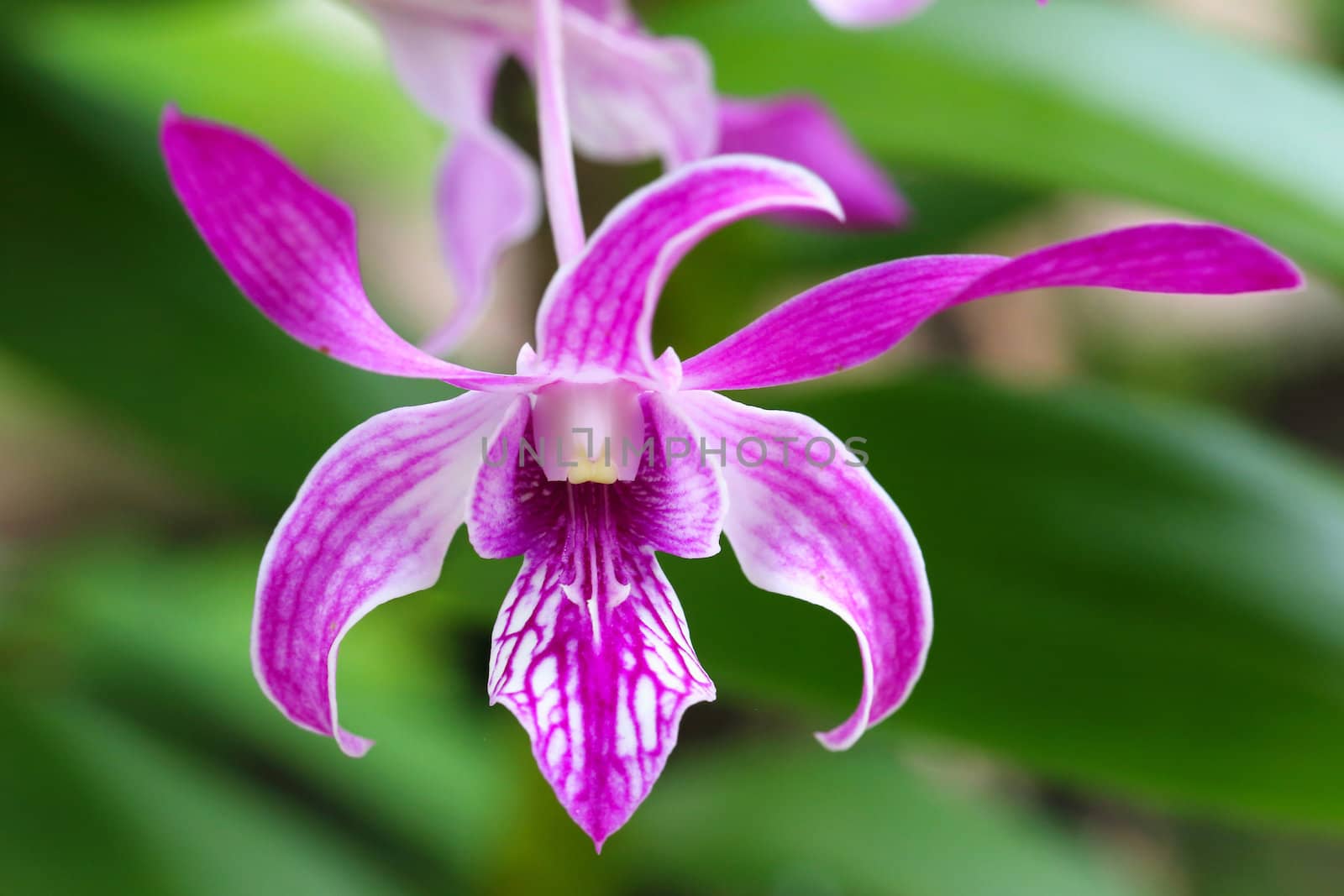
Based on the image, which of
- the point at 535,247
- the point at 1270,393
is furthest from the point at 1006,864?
the point at 1270,393

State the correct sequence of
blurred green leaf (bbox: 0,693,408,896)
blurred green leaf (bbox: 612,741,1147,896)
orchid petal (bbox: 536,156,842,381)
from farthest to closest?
blurred green leaf (bbox: 612,741,1147,896) → blurred green leaf (bbox: 0,693,408,896) → orchid petal (bbox: 536,156,842,381)

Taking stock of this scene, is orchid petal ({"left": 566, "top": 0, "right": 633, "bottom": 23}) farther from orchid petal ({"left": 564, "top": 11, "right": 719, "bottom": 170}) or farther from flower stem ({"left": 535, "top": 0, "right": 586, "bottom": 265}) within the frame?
flower stem ({"left": 535, "top": 0, "right": 586, "bottom": 265})

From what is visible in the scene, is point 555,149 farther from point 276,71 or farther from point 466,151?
point 276,71

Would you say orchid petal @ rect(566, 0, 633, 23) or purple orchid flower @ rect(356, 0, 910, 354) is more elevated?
orchid petal @ rect(566, 0, 633, 23)

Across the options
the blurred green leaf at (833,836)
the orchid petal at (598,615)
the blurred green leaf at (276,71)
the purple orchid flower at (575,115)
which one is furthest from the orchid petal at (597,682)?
the blurred green leaf at (276,71)

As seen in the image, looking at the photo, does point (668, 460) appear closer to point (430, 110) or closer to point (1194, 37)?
point (430, 110)

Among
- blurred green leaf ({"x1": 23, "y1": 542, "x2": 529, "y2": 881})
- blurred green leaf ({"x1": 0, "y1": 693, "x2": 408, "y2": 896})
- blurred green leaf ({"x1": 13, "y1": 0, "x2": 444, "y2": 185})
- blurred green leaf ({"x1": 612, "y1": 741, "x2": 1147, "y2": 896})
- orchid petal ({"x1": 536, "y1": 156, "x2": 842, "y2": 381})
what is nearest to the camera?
orchid petal ({"x1": 536, "y1": 156, "x2": 842, "y2": 381})

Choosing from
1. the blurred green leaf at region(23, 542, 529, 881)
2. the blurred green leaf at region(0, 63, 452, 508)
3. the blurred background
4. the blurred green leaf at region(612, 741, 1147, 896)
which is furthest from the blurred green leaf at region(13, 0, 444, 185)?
the blurred green leaf at region(612, 741, 1147, 896)
